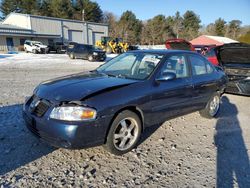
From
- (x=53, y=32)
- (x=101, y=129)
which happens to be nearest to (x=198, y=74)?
(x=101, y=129)

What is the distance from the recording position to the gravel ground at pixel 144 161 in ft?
9.56

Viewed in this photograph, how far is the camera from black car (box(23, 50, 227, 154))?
3039 mm

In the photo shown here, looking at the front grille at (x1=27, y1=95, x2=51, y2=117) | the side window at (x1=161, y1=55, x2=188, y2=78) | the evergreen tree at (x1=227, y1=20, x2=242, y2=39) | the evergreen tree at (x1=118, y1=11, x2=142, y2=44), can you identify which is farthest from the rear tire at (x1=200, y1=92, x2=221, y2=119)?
the evergreen tree at (x1=227, y1=20, x2=242, y2=39)

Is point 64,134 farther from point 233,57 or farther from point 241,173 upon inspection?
point 233,57

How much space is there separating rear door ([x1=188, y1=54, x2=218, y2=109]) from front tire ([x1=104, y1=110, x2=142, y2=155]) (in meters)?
1.71

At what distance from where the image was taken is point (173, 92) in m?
4.13

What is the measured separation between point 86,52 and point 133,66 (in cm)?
1873

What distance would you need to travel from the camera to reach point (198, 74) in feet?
16.0

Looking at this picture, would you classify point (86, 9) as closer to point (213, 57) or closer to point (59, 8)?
point (59, 8)

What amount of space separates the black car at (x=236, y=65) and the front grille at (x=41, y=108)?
575cm

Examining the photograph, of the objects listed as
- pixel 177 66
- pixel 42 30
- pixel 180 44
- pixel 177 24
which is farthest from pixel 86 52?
pixel 177 24

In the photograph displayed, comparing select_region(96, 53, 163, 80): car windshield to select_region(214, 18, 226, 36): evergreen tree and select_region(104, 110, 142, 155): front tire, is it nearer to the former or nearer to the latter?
select_region(104, 110, 142, 155): front tire

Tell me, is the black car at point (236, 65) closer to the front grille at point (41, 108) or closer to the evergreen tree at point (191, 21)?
the front grille at point (41, 108)

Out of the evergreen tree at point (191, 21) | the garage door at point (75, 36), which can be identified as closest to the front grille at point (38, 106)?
the garage door at point (75, 36)
